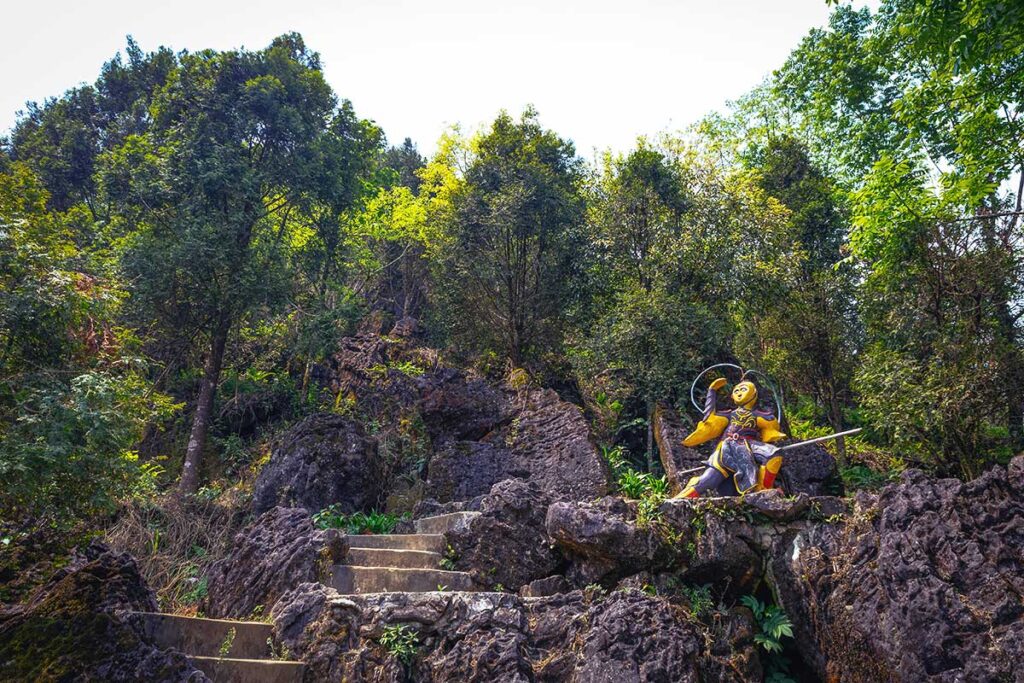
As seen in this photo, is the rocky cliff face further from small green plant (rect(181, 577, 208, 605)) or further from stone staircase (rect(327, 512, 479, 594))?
small green plant (rect(181, 577, 208, 605))

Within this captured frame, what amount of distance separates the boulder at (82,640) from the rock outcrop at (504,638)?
1.14 metres

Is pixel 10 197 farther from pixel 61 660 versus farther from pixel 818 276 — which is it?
pixel 818 276

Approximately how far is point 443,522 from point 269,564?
1.87 meters

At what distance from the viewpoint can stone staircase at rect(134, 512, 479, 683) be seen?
4.84 metres

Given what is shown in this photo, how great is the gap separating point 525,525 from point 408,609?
1721 mm

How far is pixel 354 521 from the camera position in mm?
8773

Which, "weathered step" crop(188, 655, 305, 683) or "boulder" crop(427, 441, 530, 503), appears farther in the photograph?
"boulder" crop(427, 441, 530, 503)

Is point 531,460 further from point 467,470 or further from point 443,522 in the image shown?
point 443,522

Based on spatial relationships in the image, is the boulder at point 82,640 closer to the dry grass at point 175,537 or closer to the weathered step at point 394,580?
the weathered step at point 394,580

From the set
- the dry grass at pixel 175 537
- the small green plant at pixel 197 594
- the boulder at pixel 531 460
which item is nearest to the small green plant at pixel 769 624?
the boulder at pixel 531 460

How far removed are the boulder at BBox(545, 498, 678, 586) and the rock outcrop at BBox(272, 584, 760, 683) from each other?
1.99ft

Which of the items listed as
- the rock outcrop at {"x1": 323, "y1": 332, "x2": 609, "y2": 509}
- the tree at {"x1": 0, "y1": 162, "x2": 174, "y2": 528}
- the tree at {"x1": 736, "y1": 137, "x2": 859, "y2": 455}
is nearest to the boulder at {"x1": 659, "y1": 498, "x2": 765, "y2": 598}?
the rock outcrop at {"x1": 323, "y1": 332, "x2": 609, "y2": 509}

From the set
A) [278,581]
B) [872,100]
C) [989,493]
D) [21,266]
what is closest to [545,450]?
[278,581]

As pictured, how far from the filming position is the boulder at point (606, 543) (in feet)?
19.4
